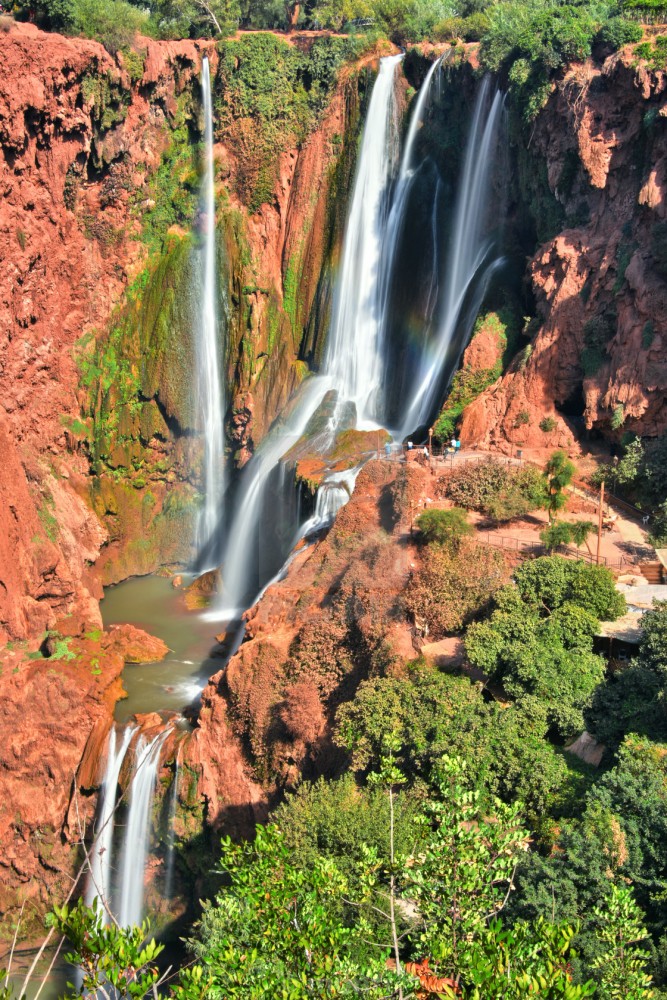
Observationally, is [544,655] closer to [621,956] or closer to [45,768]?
[621,956]

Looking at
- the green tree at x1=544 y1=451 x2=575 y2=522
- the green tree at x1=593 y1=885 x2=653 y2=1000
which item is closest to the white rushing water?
the green tree at x1=544 y1=451 x2=575 y2=522

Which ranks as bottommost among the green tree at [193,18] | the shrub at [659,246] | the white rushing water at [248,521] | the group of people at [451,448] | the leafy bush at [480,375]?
the white rushing water at [248,521]

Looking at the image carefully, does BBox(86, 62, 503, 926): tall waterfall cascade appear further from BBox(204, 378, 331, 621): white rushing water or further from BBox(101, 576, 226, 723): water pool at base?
BBox(101, 576, 226, 723): water pool at base

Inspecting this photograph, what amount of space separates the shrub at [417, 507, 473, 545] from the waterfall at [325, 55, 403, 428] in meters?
16.5

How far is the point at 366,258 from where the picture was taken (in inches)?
1718

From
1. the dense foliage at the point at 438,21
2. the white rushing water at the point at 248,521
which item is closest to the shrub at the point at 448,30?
the dense foliage at the point at 438,21

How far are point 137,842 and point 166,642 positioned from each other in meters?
10.6

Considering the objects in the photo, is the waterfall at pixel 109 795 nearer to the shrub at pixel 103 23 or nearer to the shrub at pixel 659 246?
the shrub at pixel 659 246

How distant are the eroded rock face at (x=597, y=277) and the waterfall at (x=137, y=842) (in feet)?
50.8

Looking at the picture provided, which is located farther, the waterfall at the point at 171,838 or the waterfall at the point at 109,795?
the waterfall at the point at 109,795

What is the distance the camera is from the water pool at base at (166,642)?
104 ft

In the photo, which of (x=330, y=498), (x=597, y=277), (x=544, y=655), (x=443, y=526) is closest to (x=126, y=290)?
(x=330, y=498)

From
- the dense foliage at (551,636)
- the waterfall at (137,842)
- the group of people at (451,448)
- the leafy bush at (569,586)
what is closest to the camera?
the dense foliage at (551,636)

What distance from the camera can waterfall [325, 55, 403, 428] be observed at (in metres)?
42.8
